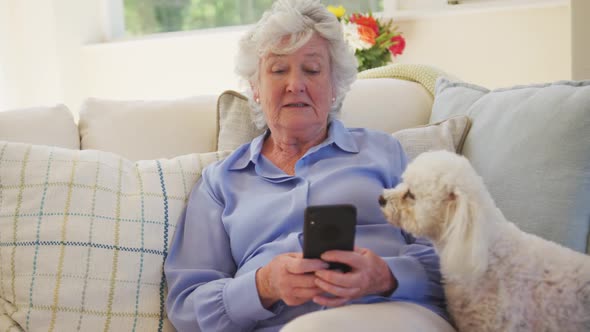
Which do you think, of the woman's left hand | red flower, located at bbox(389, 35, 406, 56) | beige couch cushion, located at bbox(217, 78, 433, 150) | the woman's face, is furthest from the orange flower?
the woman's left hand

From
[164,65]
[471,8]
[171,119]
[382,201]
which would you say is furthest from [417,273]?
[164,65]

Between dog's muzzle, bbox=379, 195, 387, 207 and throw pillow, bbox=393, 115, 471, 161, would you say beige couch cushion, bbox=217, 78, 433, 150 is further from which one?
dog's muzzle, bbox=379, 195, 387, 207

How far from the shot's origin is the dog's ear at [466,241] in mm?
1014

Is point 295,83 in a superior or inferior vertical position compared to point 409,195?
superior

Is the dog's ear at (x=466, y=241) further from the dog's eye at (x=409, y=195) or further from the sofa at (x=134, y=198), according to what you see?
→ the sofa at (x=134, y=198)

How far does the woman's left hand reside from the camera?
1.09 metres

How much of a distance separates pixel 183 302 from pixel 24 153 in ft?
1.66

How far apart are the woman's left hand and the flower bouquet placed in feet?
5.01

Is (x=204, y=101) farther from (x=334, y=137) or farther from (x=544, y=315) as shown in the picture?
(x=544, y=315)

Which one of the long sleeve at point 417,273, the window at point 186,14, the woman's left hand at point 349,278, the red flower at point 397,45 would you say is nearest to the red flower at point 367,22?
the red flower at point 397,45

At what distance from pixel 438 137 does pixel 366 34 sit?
107 cm

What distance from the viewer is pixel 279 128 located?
1530 mm

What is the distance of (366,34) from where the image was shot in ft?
8.24

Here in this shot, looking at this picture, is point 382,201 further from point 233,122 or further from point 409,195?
point 233,122
